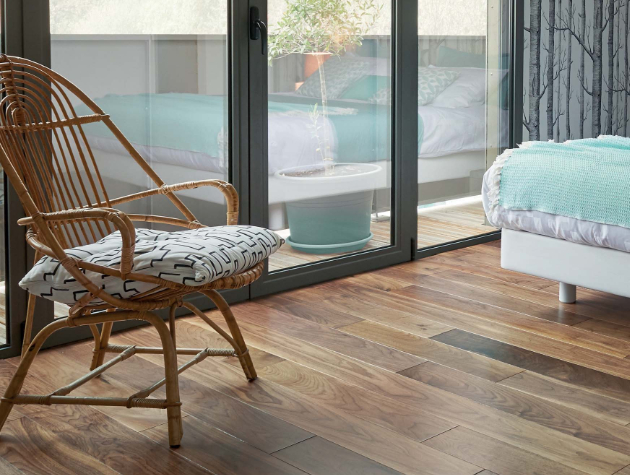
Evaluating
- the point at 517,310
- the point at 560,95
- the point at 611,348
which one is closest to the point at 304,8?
the point at 517,310

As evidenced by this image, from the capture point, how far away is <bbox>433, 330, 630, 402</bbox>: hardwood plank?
2.26m

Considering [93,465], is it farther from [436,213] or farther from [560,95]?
[560,95]

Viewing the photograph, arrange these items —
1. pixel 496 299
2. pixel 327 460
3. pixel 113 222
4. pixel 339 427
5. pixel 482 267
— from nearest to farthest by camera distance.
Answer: pixel 113 222 < pixel 327 460 < pixel 339 427 < pixel 496 299 < pixel 482 267

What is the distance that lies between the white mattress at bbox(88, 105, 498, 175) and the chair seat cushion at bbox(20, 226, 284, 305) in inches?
A: 32.8

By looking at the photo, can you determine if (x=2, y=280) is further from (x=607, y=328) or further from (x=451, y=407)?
(x=607, y=328)

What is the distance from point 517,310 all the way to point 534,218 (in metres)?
0.37

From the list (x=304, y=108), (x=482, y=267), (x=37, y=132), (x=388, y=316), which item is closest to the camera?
(x=37, y=132)

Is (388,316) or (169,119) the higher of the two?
(169,119)

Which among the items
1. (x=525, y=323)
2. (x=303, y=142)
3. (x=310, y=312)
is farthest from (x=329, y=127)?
(x=525, y=323)

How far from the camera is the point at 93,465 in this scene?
5.95 feet

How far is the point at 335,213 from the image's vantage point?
346cm

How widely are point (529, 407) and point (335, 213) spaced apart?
5.00ft

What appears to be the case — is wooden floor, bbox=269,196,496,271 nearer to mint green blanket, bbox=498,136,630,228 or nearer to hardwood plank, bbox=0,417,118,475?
mint green blanket, bbox=498,136,630,228

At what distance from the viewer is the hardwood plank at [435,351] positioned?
239 centimetres
